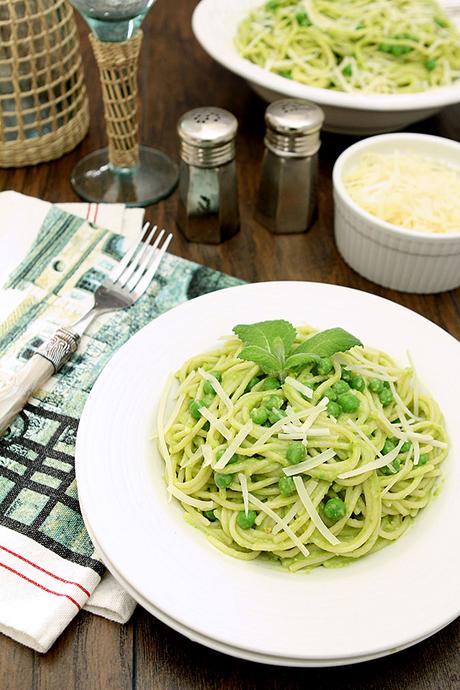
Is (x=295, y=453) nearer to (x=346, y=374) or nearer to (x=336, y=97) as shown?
(x=346, y=374)

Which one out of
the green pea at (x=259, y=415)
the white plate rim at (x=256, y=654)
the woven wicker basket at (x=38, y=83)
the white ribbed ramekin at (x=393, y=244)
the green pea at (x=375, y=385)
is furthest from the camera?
the woven wicker basket at (x=38, y=83)

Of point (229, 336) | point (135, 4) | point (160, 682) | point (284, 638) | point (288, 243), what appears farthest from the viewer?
point (288, 243)

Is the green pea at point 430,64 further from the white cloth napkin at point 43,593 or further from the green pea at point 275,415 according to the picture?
the white cloth napkin at point 43,593

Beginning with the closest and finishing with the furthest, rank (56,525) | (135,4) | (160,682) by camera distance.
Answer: (160,682), (56,525), (135,4)

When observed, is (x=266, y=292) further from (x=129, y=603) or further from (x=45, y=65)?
(x=45, y=65)

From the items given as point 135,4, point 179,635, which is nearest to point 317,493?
point 179,635

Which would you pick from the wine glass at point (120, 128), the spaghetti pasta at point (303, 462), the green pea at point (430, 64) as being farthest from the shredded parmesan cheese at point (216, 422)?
the green pea at point (430, 64)
